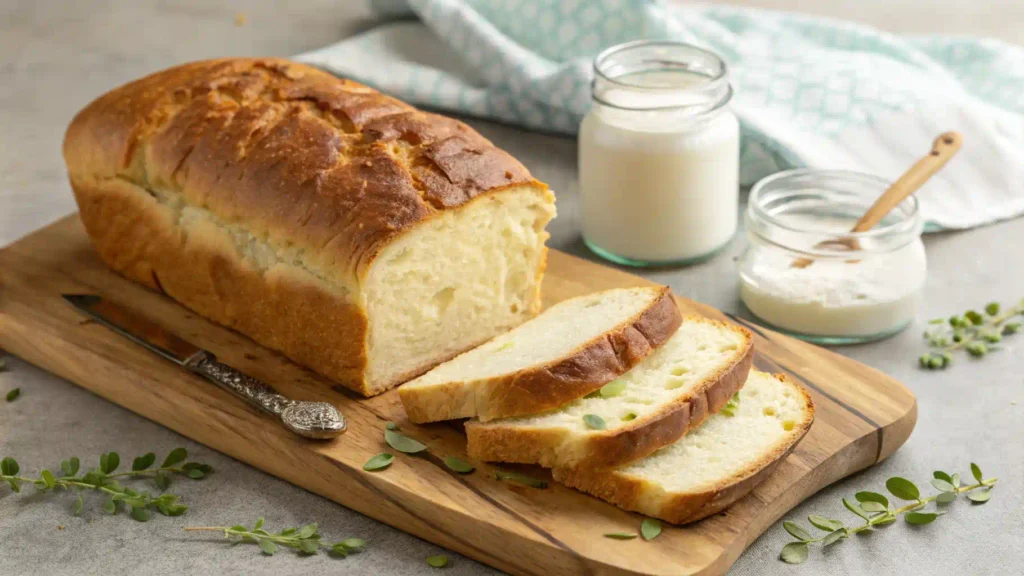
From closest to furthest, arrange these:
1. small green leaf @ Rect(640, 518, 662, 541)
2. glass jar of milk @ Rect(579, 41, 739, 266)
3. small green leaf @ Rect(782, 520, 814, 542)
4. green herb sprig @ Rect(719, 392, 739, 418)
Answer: small green leaf @ Rect(640, 518, 662, 541) → small green leaf @ Rect(782, 520, 814, 542) → green herb sprig @ Rect(719, 392, 739, 418) → glass jar of milk @ Rect(579, 41, 739, 266)

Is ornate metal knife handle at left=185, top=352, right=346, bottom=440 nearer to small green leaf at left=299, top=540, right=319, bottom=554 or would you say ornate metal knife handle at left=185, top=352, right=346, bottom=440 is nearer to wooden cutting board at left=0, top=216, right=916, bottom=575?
wooden cutting board at left=0, top=216, right=916, bottom=575

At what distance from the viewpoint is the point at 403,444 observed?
11.6 feet

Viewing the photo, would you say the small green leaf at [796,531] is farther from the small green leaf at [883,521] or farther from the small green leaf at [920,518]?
the small green leaf at [920,518]

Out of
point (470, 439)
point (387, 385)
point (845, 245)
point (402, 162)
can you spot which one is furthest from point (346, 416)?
point (845, 245)

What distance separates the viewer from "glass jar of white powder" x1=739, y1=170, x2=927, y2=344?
427 cm

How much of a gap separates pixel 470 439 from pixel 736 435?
78 cm

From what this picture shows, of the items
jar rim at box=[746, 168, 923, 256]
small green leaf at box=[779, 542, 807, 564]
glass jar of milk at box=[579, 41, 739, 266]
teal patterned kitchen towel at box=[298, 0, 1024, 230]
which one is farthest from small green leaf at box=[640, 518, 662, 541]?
teal patterned kitchen towel at box=[298, 0, 1024, 230]

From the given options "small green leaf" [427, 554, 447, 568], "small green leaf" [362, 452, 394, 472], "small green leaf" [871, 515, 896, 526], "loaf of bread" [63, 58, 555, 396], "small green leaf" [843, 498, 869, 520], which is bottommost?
"small green leaf" [871, 515, 896, 526]

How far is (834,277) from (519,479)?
1620mm

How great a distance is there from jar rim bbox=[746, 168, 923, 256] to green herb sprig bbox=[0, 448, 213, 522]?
2188mm

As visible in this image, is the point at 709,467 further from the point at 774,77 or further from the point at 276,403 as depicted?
the point at 774,77

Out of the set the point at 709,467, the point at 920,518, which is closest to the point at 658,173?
the point at 709,467

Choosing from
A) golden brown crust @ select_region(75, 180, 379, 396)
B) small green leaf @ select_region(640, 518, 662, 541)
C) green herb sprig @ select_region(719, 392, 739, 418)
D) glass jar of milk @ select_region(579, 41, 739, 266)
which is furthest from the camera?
glass jar of milk @ select_region(579, 41, 739, 266)

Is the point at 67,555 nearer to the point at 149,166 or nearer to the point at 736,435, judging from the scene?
the point at 149,166
